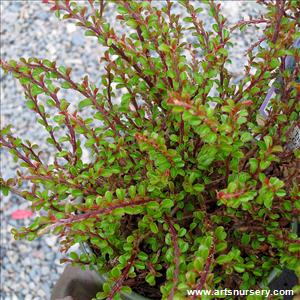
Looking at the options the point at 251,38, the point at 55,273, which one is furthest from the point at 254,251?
the point at 251,38

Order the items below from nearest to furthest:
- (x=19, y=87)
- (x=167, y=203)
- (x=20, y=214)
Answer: (x=167, y=203) < (x=20, y=214) < (x=19, y=87)

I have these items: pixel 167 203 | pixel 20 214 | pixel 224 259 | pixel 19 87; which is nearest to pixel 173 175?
pixel 167 203

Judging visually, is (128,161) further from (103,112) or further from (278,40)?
(278,40)

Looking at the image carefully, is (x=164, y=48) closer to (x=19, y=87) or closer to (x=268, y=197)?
(x=268, y=197)

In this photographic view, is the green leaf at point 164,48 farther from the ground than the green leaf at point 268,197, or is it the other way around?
the green leaf at point 164,48

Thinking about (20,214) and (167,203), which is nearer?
(167,203)

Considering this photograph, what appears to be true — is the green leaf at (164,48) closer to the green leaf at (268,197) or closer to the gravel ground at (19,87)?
the green leaf at (268,197)

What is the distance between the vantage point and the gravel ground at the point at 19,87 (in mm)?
1692

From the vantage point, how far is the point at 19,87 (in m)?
2.11

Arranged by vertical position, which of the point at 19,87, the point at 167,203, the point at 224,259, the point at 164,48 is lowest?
the point at 224,259

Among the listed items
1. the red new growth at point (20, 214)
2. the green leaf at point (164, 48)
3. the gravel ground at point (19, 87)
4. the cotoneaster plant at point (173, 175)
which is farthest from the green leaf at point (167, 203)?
the red new growth at point (20, 214)

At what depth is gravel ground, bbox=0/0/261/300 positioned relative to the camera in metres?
1.69

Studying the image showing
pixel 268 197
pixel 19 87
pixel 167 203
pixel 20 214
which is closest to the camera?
pixel 268 197

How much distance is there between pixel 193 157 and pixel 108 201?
0.21 metres
